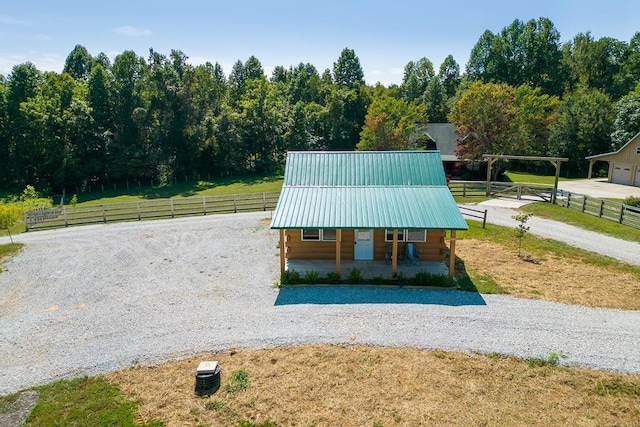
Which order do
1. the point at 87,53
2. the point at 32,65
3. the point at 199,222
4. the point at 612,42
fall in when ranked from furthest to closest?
the point at 87,53, the point at 612,42, the point at 32,65, the point at 199,222

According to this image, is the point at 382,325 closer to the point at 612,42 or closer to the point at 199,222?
the point at 199,222

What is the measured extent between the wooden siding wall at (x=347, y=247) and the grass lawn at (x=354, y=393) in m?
6.01

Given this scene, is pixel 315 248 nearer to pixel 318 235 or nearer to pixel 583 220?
pixel 318 235

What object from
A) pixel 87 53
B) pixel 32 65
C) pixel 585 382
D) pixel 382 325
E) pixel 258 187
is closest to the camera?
pixel 585 382

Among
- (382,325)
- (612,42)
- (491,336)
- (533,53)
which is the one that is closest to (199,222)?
(382,325)

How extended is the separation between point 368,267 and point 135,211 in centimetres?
1708

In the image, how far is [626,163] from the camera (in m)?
34.2

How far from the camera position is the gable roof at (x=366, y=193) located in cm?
1359

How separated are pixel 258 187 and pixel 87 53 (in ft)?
182

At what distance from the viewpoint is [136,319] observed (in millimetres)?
11234

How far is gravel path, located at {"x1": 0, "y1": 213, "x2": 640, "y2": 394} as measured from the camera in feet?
31.5

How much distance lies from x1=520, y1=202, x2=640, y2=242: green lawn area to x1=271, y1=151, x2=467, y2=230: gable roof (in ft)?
32.9

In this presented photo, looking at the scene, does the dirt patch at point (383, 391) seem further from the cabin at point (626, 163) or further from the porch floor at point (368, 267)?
the cabin at point (626, 163)

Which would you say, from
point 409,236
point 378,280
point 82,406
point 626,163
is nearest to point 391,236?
point 409,236
